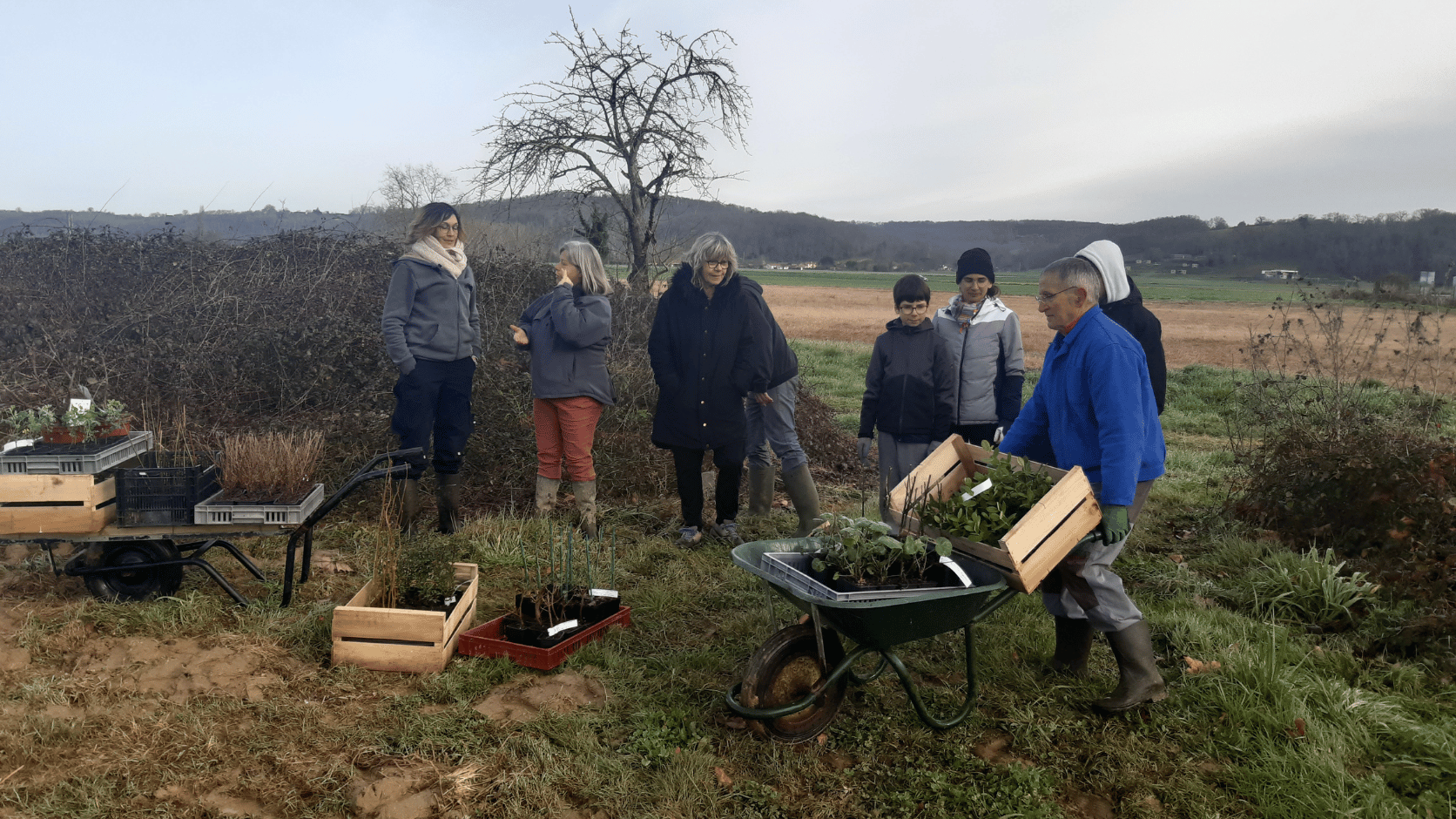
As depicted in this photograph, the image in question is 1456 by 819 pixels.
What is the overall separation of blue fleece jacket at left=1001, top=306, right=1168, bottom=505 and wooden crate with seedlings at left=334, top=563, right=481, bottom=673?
2.80m

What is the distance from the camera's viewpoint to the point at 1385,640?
4031mm

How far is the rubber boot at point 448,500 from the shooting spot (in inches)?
211

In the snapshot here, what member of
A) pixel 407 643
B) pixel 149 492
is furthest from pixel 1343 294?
pixel 149 492

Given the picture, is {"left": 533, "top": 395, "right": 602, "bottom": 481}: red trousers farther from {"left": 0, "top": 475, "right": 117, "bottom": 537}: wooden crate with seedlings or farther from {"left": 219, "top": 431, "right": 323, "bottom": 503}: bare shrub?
{"left": 0, "top": 475, "right": 117, "bottom": 537}: wooden crate with seedlings

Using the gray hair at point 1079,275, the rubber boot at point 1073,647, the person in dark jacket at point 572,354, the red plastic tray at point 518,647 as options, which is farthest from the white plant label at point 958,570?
the person in dark jacket at point 572,354

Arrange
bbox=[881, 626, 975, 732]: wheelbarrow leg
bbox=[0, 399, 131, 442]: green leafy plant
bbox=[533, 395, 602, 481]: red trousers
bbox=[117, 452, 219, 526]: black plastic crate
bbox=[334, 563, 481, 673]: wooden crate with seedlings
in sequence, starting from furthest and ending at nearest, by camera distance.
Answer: bbox=[533, 395, 602, 481]: red trousers < bbox=[0, 399, 131, 442]: green leafy plant < bbox=[117, 452, 219, 526]: black plastic crate < bbox=[334, 563, 481, 673]: wooden crate with seedlings < bbox=[881, 626, 975, 732]: wheelbarrow leg

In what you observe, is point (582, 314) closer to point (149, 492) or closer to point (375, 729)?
point (149, 492)

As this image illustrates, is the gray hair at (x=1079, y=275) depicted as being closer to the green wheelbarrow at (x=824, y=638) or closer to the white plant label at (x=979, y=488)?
the white plant label at (x=979, y=488)

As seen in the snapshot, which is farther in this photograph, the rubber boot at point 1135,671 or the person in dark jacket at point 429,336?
the person in dark jacket at point 429,336

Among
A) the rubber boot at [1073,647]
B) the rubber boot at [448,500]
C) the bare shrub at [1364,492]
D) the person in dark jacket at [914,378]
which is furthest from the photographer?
the rubber boot at [448,500]

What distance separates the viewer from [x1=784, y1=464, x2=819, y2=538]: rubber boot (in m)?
5.59

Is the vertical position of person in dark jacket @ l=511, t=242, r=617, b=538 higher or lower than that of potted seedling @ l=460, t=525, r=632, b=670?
higher

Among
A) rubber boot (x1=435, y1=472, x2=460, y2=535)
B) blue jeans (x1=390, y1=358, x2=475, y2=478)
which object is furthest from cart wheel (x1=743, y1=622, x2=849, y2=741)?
rubber boot (x1=435, y1=472, x2=460, y2=535)

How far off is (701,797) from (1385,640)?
143 inches
